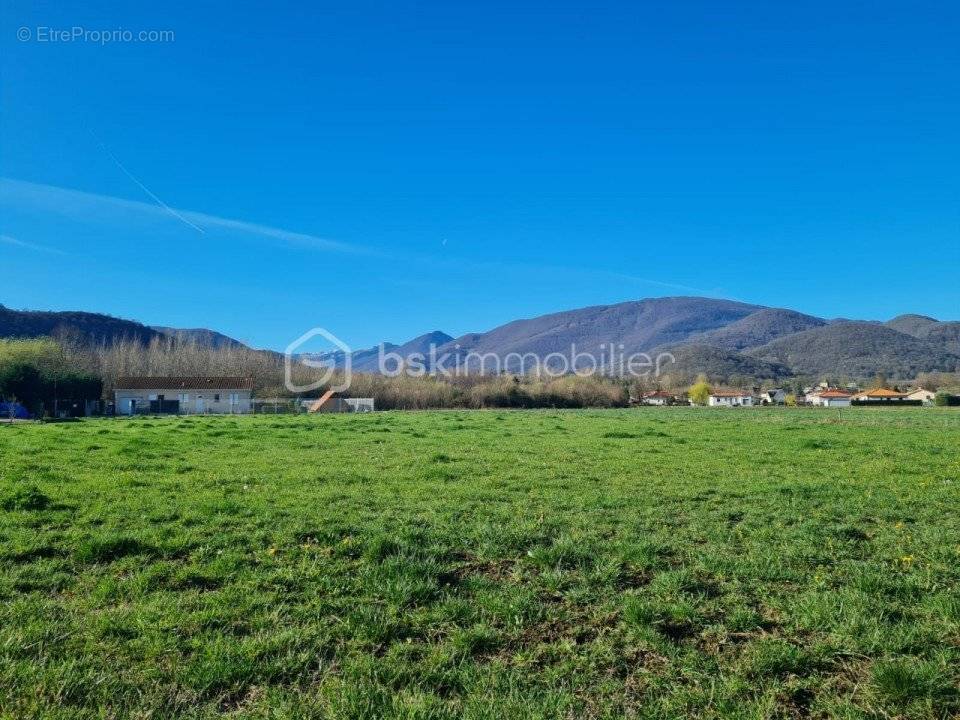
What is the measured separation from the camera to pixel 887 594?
5465mm

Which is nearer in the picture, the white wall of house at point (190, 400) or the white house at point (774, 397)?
the white wall of house at point (190, 400)

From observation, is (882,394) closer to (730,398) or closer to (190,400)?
(730,398)

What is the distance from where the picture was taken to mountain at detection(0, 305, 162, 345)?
129000 millimetres

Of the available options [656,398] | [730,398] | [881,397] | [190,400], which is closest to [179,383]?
[190,400]

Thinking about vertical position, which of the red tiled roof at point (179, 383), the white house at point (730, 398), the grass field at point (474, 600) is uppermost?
the red tiled roof at point (179, 383)

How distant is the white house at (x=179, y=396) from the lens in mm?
77000

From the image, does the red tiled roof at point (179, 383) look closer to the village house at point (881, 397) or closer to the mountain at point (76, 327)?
the mountain at point (76, 327)

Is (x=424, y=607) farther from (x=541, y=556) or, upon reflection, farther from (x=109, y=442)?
(x=109, y=442)

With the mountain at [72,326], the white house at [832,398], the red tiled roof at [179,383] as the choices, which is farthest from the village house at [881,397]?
the mountain at [72,326]

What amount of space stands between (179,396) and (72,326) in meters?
80.1

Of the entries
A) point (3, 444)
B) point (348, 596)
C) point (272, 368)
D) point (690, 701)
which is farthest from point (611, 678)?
point (272, 368)

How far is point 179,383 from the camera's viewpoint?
80750 mm

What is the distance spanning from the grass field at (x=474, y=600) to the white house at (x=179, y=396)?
7238cm

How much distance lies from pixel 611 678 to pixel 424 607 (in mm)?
1726
